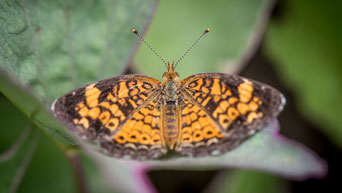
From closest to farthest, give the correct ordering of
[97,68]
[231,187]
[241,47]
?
[97,68] < [231,187] < [241,47]

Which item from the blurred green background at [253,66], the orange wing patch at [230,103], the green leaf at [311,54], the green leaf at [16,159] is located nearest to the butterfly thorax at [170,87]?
the orange wing patch at [230,103]

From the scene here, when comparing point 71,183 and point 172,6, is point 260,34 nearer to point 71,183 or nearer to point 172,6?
point 172,6

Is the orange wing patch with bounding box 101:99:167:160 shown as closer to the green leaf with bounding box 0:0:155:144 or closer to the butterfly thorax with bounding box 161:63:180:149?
the butterfly thorax with bounding box 161:63:180:149

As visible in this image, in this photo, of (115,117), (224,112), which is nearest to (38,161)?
(115,117)

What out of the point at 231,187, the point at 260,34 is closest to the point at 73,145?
the point at 231,187

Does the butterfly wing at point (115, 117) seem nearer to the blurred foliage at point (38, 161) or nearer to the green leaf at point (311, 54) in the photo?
the blurred foliage at point (38, 161)

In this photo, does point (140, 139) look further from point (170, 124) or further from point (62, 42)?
point (62, 42)
